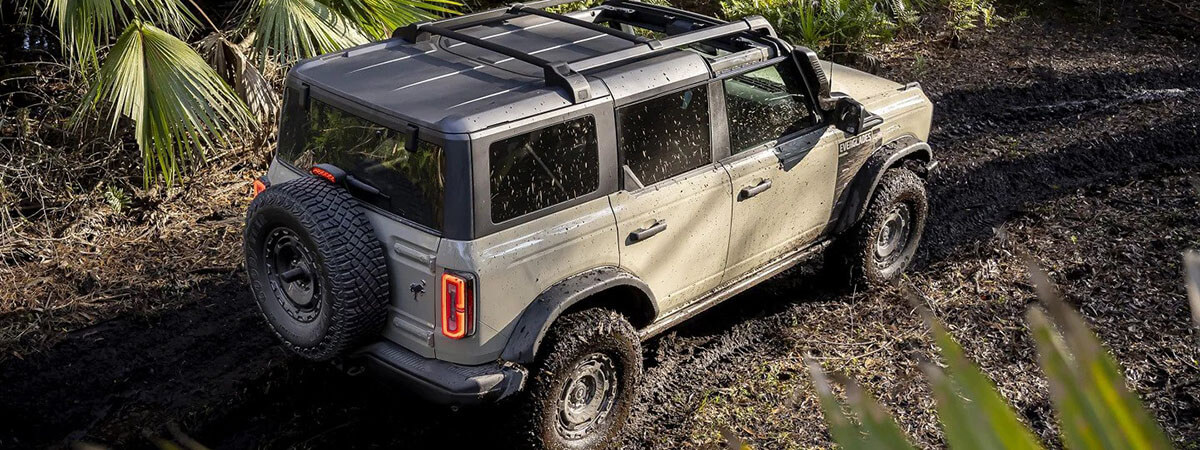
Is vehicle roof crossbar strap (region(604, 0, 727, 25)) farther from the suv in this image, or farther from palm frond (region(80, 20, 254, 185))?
palm frond (region(80, 20, 254, 185))

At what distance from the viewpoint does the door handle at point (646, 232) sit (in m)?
4.65

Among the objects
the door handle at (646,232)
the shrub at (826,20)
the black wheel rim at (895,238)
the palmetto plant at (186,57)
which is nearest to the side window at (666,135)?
the door handle at (646,232)

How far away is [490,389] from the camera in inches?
166

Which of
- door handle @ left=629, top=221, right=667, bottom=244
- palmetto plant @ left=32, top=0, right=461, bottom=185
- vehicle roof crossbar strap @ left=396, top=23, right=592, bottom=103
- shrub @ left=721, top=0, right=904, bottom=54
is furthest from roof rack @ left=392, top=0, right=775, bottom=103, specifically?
shrub @ left=721, top=0, right=904, bottom=54

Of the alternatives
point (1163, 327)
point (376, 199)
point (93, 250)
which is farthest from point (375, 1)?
point (1163, 327)

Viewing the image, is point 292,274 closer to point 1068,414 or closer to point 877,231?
point 877,231

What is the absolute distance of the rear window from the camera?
4.14 m

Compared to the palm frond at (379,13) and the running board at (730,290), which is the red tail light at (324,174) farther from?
the palm frond at (379,13)

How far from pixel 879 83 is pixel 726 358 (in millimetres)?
1871

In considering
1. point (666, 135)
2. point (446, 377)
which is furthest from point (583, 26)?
point (446, 377)

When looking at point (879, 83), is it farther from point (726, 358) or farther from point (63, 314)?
point (63, 314)

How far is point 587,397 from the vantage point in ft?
15.9

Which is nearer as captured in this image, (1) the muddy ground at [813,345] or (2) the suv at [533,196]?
(2) the suv at [533,196]

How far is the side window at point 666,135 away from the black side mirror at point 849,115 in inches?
35.3
